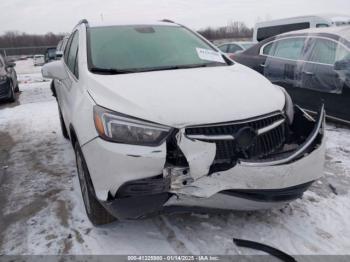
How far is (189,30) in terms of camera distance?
414 cm

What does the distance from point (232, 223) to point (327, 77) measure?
337 centimetres

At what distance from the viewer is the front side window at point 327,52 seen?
17.1ft

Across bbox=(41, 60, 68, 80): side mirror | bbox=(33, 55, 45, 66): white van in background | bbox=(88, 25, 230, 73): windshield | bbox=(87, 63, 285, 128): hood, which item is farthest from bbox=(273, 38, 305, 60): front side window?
bbox=(33, 55, 45, 66): white van in background

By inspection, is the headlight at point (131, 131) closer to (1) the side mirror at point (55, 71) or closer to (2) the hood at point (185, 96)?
(2) the hood at point (185, 96)

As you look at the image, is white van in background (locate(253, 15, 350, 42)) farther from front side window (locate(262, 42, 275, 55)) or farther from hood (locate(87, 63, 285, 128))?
hood (locate(87, 63, 285, 128))

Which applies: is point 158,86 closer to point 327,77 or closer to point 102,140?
point 102,140

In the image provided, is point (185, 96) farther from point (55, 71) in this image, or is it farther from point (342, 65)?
point (342, 65)

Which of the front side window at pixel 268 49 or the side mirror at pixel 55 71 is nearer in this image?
the side mirror at pixel 55 71

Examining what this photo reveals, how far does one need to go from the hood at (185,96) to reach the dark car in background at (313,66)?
258cm

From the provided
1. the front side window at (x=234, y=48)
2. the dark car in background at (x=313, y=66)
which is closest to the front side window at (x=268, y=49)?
the dark car in background at (x=313, y=66)

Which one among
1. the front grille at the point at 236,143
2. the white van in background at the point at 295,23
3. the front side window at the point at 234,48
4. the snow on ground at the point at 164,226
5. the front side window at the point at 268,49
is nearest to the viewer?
the front grille at the point at 236,143

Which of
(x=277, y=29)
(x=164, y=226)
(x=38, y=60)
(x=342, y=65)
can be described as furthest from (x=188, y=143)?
(x=38, y=60)

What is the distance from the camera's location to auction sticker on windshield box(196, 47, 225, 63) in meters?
3.52

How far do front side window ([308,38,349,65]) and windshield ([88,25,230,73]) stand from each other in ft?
8.00
